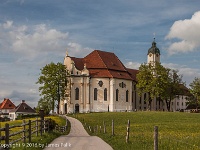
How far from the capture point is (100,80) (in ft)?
317

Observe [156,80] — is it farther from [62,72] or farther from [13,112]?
[13,112]

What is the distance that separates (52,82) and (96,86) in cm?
1299

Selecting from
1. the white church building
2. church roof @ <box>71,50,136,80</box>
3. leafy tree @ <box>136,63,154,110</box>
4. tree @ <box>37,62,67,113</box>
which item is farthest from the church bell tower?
tree @ <box>37,62,67,113</box>

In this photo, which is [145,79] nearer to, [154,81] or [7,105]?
[154,81]

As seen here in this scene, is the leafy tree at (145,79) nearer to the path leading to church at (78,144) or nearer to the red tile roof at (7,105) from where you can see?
the red tile roof at (7,105)

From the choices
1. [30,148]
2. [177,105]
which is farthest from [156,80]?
[30,148]

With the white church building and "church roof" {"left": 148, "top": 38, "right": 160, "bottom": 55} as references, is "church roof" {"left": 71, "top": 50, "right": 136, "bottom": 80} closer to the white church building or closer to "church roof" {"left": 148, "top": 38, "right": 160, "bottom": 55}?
the white church building

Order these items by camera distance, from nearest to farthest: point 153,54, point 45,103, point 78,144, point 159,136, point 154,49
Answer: point 78,144, point 159,136, point 45,103, point 153,54, point 154,49

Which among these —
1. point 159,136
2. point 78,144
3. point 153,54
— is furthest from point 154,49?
point 78,144

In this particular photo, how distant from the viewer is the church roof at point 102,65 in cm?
9762

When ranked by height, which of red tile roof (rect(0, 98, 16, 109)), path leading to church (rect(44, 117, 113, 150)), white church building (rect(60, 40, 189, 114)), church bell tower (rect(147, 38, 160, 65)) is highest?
church bell tower (rect(147, 38, 160, 65))

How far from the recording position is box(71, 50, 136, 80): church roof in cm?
9762

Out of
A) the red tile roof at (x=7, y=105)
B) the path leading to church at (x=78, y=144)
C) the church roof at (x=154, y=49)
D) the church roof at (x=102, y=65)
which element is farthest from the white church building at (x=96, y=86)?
the path leading to church at (x=78, y=144)

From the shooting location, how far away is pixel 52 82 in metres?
88.4
